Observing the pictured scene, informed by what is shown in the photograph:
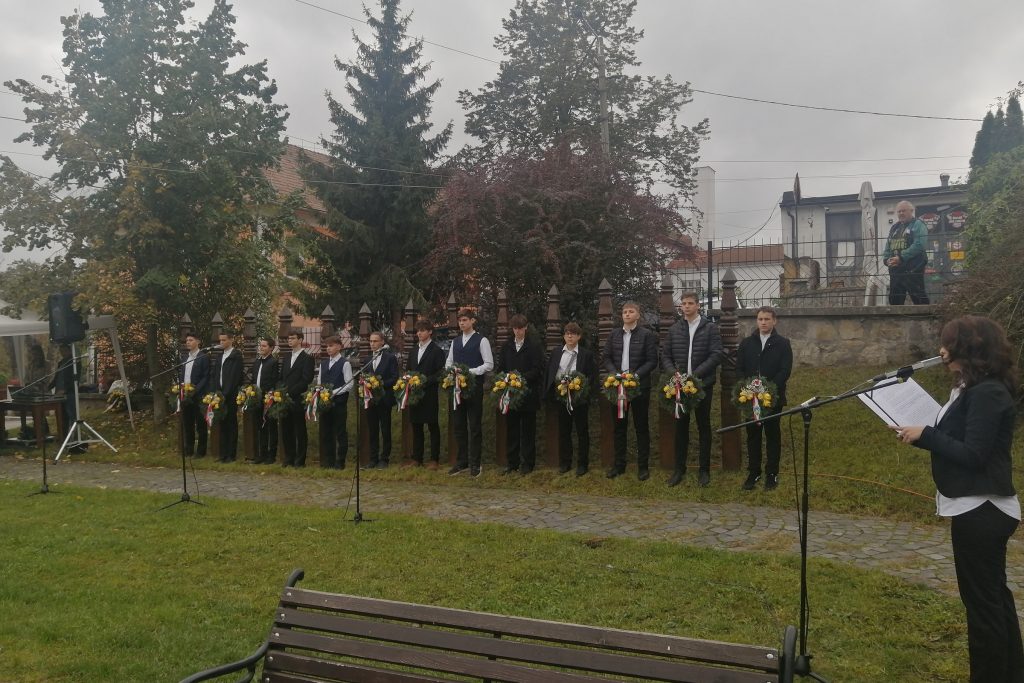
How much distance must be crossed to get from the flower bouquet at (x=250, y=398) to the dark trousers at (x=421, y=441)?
2.60 m

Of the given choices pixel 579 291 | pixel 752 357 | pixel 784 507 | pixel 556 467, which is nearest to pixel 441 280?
pixel 579 291

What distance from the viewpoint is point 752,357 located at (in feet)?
27.2

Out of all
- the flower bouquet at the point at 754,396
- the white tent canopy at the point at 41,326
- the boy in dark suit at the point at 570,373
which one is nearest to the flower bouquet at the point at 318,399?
the boy in dark suit at the point at 570,373

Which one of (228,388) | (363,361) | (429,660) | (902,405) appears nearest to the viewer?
(429,660)

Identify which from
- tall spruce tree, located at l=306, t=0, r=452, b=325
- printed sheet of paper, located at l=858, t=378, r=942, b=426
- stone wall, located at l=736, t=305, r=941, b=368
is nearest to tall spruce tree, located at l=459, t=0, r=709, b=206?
tall spruce tree, located at l=306, t=0, r=452, b=325

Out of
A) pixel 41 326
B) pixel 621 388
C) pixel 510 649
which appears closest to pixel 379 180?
pixel 41 326

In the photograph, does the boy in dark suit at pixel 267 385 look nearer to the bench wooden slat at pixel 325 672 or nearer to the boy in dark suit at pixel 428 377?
the boy in dark suit at pixel 428 377

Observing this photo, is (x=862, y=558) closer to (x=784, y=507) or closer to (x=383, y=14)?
(x=784, y=507)

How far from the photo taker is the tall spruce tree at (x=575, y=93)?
18.2m

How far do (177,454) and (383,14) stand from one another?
10664mm

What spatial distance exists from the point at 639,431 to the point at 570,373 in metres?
1.05

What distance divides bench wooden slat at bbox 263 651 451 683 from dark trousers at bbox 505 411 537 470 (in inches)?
255

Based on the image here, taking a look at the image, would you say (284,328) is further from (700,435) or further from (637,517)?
(637,517)

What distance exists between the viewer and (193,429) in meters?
12.5
